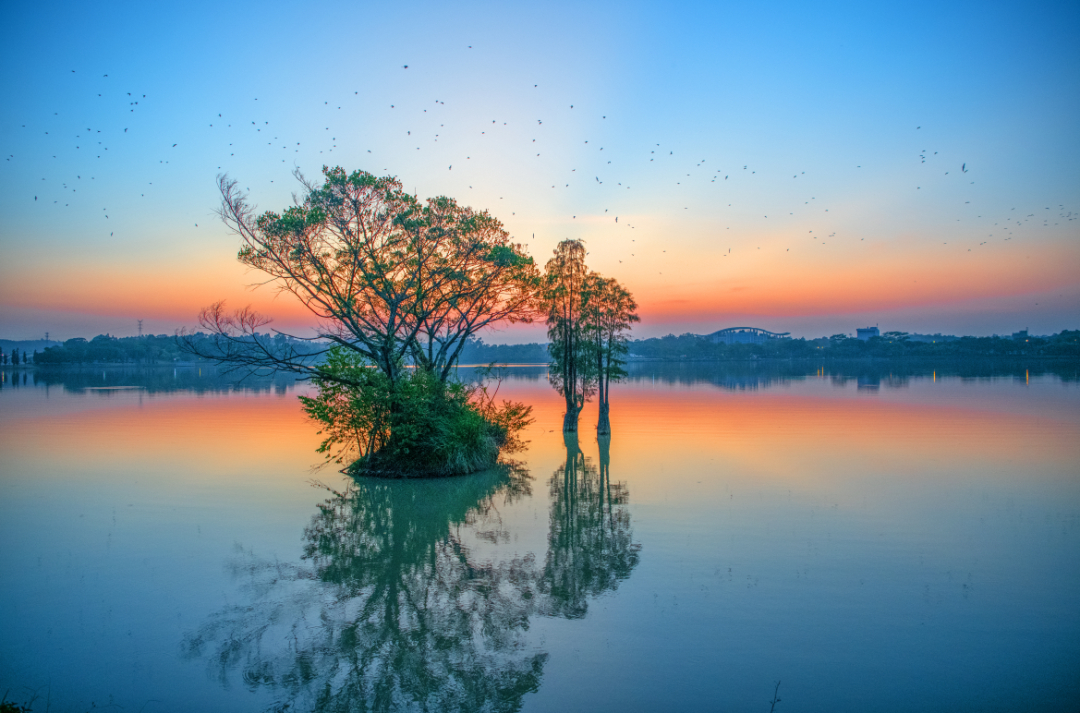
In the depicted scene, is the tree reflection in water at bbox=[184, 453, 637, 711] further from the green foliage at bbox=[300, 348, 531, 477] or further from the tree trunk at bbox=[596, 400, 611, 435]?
the tree trunk at bbox=[596, 400, 611, 435]

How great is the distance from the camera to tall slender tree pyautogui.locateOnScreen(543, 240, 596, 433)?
26516mm

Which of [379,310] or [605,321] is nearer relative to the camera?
[379,310]

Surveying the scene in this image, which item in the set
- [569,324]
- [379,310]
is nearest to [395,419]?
[379,310]

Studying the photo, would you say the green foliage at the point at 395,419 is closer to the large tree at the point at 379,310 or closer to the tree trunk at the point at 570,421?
the large tree at the point at 379,310

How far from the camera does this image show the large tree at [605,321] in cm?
2702

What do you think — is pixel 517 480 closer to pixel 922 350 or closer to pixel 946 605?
pixel 946 605

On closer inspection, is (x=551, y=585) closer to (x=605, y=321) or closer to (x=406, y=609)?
(x=406, y=609)

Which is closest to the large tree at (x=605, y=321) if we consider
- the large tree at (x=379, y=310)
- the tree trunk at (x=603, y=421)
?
the tree trunk at (x=603, y=421)

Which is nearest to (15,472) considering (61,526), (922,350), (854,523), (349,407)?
(61,526)

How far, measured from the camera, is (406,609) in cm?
810

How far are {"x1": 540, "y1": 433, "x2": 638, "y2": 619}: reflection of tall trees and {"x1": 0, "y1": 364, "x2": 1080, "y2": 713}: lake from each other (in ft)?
0.23

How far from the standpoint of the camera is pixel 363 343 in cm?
1852

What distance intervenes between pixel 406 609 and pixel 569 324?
20060mm

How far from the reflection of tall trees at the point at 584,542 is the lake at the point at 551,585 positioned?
71 mm
